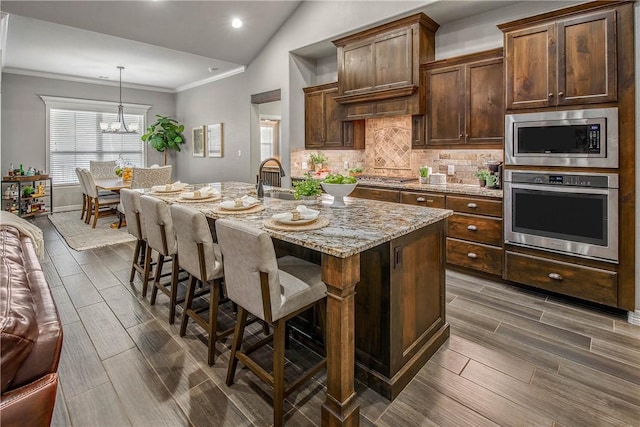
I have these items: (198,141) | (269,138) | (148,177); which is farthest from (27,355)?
(269,138)

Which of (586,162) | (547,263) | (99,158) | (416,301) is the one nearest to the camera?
(416,301)

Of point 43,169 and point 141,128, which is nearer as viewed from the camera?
point 43,169

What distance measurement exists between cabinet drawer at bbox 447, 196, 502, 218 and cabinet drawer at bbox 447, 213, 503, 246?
0.18 ft

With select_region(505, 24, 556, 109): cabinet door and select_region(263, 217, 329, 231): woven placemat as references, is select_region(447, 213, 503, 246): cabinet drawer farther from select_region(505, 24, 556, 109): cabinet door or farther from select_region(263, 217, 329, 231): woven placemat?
select_region(263, 217, 329, 231): woven placemat

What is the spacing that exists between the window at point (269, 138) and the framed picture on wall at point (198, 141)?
1912 millimetres

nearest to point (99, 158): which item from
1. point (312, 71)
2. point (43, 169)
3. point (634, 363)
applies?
point (43, 169)

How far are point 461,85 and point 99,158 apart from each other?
8099mm

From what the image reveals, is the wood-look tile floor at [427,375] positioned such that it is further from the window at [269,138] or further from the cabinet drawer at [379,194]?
the window at [269,138]

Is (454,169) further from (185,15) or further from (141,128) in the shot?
(141,128)

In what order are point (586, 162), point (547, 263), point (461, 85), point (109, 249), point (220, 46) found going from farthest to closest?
point (220, 46)
point (109, 249)
point (461, 85)
point (547, 263)
point (586, 162)

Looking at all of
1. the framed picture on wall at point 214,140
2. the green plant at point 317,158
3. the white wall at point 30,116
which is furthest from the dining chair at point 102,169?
the green plant at point 317,158

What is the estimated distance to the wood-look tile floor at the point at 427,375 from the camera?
69.9 inches

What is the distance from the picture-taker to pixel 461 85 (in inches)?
155

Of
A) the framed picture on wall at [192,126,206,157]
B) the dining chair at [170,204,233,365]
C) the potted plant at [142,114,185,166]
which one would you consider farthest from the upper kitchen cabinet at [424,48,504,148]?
the potted plant at [142,114,185,166]
